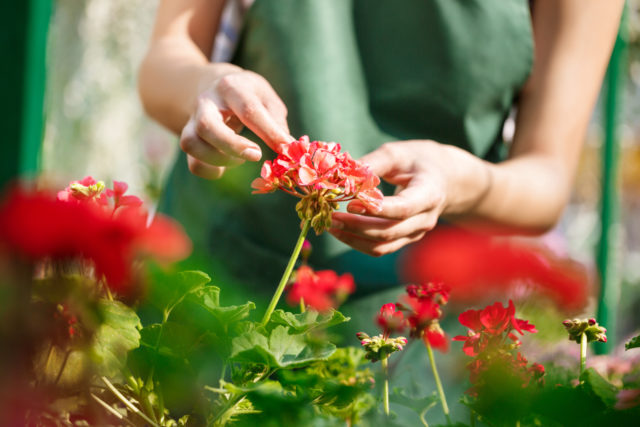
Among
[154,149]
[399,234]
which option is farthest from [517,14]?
[154,149]

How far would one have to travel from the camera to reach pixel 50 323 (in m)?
0.24

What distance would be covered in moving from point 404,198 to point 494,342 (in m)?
0.21

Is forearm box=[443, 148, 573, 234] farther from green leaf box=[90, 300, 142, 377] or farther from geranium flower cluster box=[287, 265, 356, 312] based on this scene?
green leaf box=[90, 300, 142, 377]

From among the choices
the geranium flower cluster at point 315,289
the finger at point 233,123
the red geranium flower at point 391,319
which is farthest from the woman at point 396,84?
the red geranium flower at point 391,319

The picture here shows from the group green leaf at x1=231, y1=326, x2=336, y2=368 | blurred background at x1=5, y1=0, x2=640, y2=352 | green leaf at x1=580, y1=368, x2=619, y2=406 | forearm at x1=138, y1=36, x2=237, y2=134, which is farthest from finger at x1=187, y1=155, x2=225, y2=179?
blurred background at x1=5, y1=0, x2=640, y2=352

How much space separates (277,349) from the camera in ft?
1.17

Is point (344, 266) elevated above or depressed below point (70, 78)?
above

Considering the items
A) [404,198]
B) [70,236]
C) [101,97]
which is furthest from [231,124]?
[101,97]

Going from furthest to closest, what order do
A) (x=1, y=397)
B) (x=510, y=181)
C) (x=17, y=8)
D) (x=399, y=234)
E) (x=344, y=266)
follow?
→ (x=17, y=8)
(x=344, y=266)
(x=510, y=181)
(x=399, y=234)
(x=1, y=397)

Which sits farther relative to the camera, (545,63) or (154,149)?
(154,149)

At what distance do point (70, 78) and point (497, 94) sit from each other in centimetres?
197

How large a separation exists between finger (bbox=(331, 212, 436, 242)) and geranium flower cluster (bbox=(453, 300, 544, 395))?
175mm

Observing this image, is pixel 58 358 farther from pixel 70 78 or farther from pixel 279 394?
pixel 70 78

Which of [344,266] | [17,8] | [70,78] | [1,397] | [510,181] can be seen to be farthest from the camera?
[70,78]
